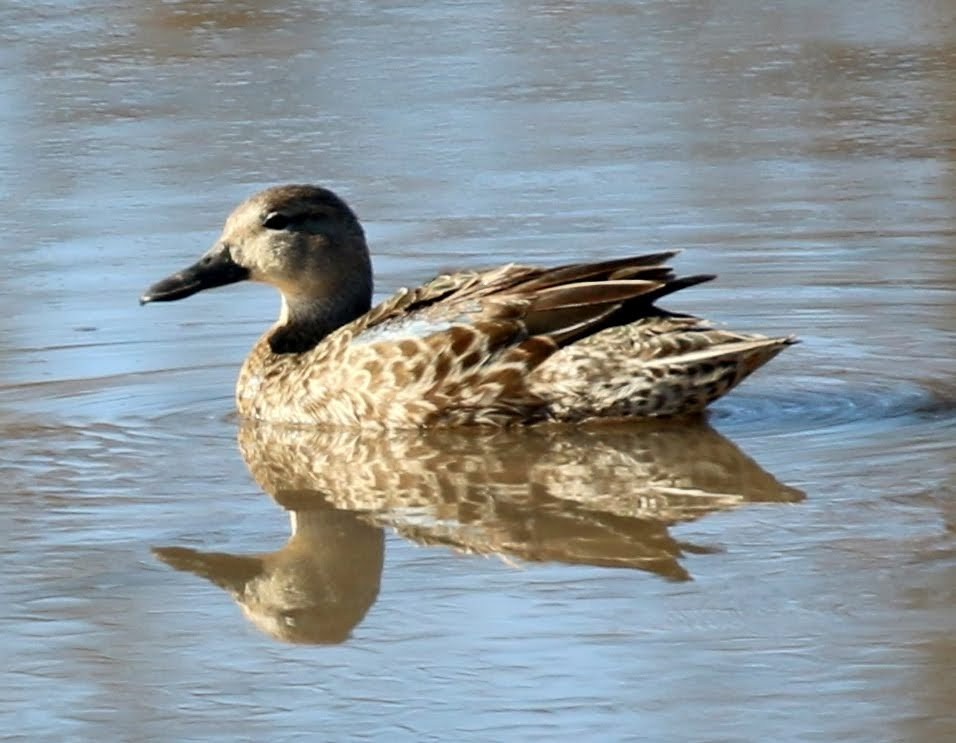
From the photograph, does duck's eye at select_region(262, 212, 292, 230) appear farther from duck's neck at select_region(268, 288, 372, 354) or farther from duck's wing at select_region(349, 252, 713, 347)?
duck's wing at select_region(349, 252, 713, 347)

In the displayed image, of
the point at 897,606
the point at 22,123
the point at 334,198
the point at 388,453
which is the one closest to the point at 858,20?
the point at 22,123

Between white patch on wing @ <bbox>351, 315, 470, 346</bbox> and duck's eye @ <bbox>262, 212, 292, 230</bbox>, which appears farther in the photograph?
duck's eye @ <bbox>262, 212, 292, 230</bbox>

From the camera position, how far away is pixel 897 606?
5.47m

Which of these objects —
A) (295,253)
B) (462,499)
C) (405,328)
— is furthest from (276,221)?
(462,499)

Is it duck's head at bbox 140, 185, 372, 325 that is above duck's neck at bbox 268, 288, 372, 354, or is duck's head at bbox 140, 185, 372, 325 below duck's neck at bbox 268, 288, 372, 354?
above

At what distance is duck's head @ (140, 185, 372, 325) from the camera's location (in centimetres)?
827

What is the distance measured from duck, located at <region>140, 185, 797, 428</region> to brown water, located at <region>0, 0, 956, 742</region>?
0.45ft

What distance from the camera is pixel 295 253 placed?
8.28m

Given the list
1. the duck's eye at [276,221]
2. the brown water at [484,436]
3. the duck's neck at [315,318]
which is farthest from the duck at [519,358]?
the duck's eye at [276,221]

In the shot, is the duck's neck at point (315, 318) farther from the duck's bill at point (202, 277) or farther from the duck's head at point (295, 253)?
the duck's bill at point (202, 277)

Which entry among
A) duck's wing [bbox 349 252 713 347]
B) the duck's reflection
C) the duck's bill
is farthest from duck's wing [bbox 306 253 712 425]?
the duck's bill

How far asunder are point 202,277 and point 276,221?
31cm

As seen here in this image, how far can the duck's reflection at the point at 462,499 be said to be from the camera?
19.5 feet

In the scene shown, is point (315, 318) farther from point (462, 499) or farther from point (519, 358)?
point (462, 499)
